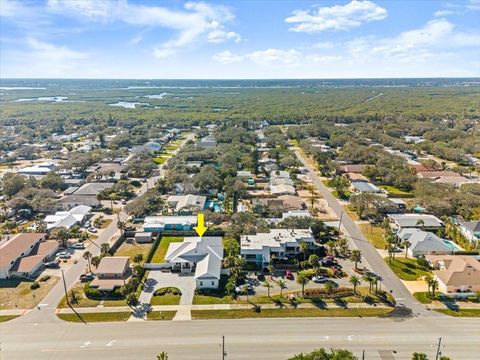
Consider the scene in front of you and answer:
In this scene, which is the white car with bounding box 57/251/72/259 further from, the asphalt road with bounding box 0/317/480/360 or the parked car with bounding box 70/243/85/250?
the asphalt road with bounding box 0/317/480/360

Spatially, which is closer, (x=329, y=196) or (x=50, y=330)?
(x=50, y=330)

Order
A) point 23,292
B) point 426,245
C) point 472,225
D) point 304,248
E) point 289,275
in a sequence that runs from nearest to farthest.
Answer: point 23,292, point 289,275, point 304,248, point 426,245, point 472,225

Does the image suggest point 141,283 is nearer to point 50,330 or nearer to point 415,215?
point 50,330

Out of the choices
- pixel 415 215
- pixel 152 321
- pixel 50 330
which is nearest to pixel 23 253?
pixel 50 330

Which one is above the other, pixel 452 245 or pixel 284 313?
pixel 452 245

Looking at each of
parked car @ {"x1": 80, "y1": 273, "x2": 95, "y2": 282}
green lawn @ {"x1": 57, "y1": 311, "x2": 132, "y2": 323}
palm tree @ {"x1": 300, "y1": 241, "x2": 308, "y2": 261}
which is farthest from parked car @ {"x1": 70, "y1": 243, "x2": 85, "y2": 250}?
palm tree @ {"x1": 300, "y1": 241, "x2": 308, "y2": 261}

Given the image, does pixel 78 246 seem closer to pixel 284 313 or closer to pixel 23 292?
pixel 23 292

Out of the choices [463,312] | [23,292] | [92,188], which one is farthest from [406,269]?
[92,188]
